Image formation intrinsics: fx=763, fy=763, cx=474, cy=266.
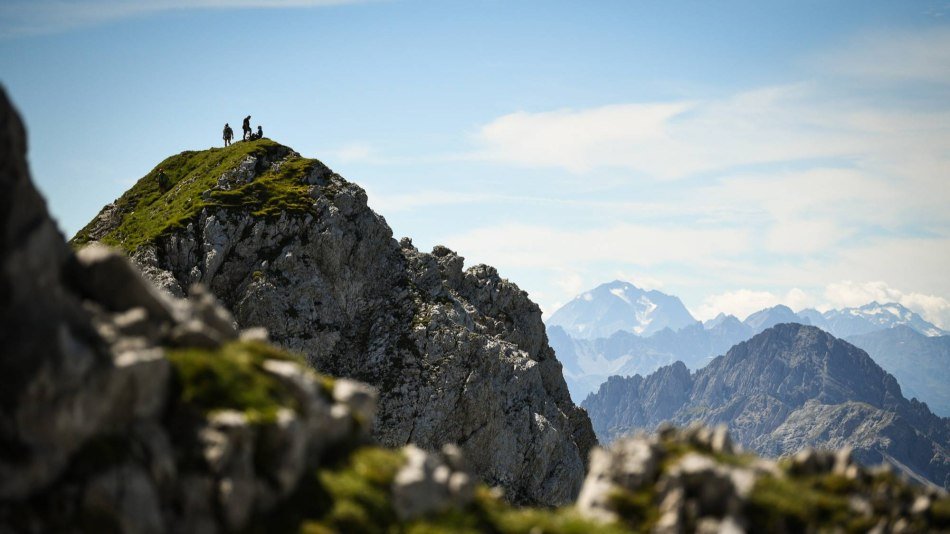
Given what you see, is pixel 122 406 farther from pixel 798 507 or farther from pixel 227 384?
pixel 798 507

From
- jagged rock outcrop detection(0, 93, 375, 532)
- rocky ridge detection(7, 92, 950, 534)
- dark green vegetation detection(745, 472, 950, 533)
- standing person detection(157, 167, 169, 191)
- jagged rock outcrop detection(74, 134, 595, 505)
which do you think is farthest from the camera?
standing person detection(157, 167, 169, 191)

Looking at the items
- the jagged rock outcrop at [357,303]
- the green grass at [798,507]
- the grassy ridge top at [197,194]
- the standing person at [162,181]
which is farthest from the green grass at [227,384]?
the standing person at [162,181]

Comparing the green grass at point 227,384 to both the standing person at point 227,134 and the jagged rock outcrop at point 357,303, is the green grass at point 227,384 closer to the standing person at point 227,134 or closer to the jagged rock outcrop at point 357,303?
the jagged rock outcrop at point 357,303

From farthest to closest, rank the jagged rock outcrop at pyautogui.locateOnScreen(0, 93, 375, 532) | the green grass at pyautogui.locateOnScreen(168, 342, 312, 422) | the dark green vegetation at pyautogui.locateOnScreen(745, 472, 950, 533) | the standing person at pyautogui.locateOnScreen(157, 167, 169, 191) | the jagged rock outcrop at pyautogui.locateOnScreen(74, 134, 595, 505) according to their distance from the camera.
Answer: the standing person at pyautogui.locateOnScreen(157, 167, 169, 191) < the jagged rock outcrop at pyautogui.locateOnScreen(74, 134, 595, 505) < the dark green vegetation at pyautogui.locateOnScreen(745, 472, 950, 533) < the green grass at pyautogui.locateOnScreen(168, 342, 312, 422) < the jagged rock outcrop at pyautogui.locateOnScreen(0, 93, 375, 532)

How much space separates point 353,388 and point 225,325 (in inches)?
213

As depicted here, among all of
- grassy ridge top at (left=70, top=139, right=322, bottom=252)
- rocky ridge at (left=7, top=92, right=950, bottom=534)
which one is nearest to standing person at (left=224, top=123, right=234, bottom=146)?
grassy ridge top at (left=70, top=139, right=322, bottom=252)

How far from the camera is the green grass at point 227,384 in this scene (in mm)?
22422

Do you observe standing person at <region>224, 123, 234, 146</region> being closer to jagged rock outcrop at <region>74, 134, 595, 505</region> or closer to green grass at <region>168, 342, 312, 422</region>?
jagged rock outcrop at <region>74, 134, 595, 505</region>

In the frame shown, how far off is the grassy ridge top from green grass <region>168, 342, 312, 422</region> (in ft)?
247

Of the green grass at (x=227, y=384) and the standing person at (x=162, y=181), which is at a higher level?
the standing person at (x=162, y=181)

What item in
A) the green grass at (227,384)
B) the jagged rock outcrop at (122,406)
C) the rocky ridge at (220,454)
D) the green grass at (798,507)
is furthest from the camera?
the green grass at (798,507)

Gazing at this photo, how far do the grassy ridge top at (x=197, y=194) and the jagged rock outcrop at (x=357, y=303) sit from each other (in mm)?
308

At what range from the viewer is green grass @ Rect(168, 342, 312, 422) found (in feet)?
73.6

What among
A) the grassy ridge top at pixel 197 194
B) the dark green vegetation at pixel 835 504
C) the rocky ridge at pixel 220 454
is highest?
the grassy ridge top at pixel 197 194
